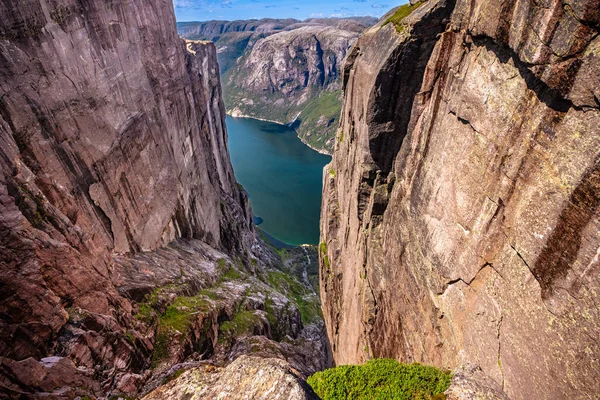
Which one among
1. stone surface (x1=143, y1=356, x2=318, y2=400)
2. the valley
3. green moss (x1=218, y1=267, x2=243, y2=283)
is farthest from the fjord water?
stone surface (x1=143, y1=356, x2=318, y2=400)

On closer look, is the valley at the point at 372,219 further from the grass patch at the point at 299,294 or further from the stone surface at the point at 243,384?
the grass patch at the point at 299,294

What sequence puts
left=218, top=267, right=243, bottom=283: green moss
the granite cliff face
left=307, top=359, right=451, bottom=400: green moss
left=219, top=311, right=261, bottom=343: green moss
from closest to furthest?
left=307, top=359, right=451, bottom=400: green moss → the granite cliff face → left=219, top=311, right=261, bottom=343: green moss → left=218, top=267, right=243, bottom=283: green moss

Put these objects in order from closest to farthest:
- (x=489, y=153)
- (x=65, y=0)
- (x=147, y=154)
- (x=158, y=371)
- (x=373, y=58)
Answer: (x=489, y=153) → (x=158, y=371) → (x=65, y=0) → (x=373, y=58) → (x=147, y=154)

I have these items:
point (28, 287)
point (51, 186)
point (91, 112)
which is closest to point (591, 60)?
point (28, 287)

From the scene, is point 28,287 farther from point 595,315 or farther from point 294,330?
point 294,330

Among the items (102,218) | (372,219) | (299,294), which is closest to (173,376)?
(102,218)

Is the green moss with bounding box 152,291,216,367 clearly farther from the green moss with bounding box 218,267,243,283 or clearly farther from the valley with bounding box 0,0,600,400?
the green moss with bounding box 218,267,243,283
